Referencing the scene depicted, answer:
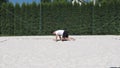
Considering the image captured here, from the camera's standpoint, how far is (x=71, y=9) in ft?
96.8

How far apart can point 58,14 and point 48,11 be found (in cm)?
91

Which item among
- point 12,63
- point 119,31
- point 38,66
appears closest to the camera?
point 38,66

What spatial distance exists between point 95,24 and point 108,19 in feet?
3.91

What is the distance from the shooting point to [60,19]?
29344 millimetres

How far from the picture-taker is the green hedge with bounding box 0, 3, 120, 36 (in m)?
29.2

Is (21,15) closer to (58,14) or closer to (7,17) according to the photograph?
(7,17)

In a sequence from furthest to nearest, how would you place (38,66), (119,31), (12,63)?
(119,31) < (12,63) < (38,66)

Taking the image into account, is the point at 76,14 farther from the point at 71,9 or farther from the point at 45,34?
the point at 45,34

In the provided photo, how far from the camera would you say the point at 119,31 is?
95.2 ft

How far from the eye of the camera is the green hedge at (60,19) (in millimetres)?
29188

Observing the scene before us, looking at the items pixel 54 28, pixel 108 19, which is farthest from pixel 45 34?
pixel 108 19

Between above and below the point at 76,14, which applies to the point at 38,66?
below

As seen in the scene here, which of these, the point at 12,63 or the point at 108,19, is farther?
the point at 108,19

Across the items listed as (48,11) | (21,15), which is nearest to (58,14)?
(48,11)
